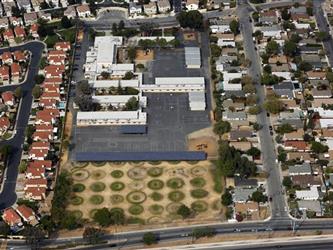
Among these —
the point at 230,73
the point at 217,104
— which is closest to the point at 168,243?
the point at 217,104

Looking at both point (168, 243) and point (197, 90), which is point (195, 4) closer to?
point (197, 90)

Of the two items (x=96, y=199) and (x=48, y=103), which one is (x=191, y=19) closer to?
(x=48, y=103)

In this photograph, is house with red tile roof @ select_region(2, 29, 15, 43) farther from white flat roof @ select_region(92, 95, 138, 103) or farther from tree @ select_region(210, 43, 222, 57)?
tree @ select_region(210, 43, 222, 57)

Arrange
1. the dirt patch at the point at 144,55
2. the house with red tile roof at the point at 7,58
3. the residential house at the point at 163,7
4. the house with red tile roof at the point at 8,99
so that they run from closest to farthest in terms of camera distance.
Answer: the house with red tile roof at the point at 8,99
the house with red tile roof at the point at 7,58
the dirt patch at the point at 144,55
the residential house at the point at 163,7

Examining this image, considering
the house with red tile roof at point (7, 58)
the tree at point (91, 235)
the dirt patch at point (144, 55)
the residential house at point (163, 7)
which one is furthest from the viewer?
the residential house at point (163, 7)

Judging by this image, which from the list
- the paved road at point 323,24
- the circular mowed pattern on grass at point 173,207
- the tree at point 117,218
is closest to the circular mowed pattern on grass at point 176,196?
the circular mowed pattern on grass at point 173,207

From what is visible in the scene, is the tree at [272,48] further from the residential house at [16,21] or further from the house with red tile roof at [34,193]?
the residential house at [16,21]
